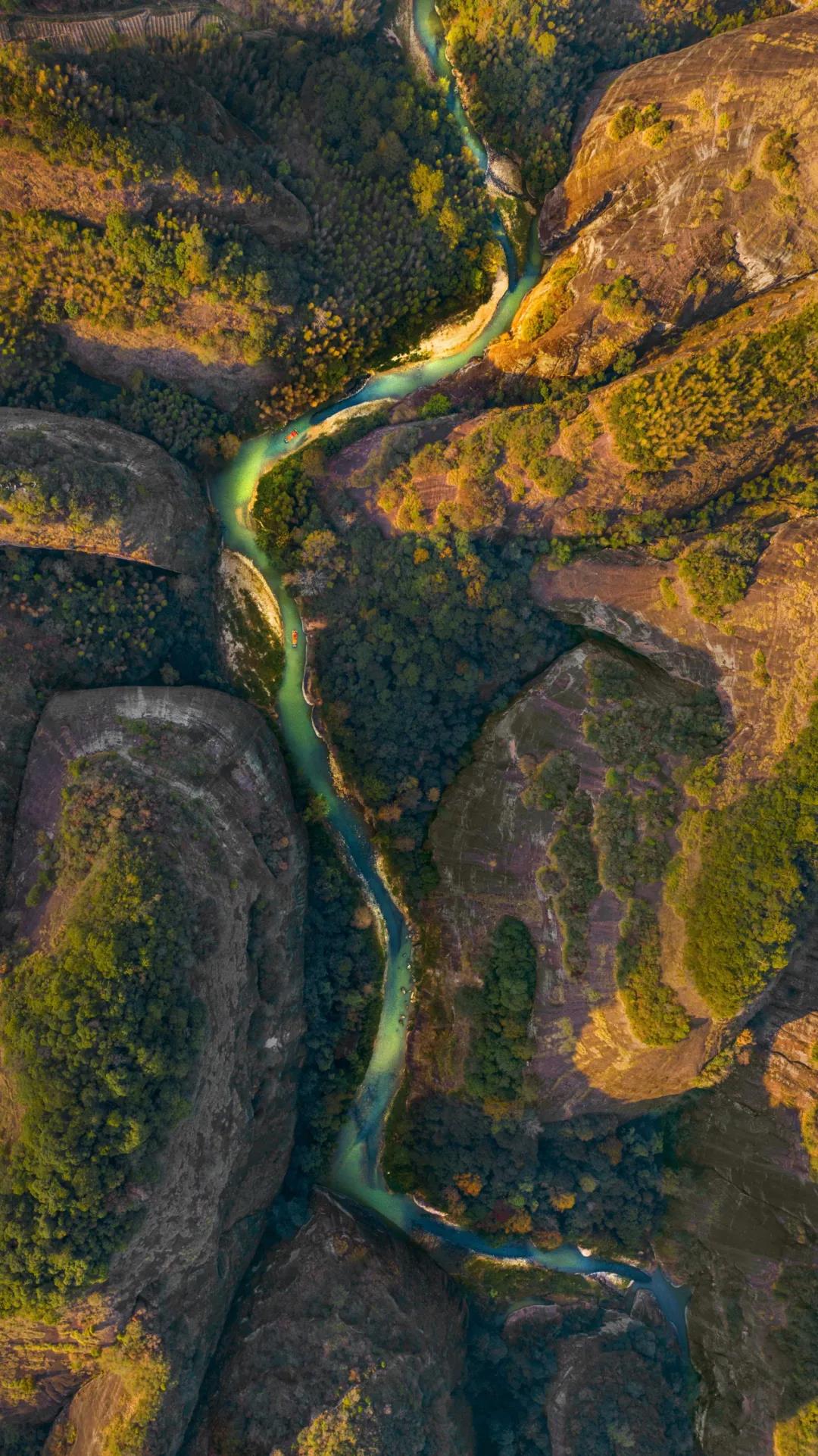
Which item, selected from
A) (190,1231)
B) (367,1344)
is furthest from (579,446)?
(367,1344)

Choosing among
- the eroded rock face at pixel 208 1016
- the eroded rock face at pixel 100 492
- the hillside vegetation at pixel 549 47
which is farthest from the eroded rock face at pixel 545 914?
the hillside vegetation at pixel 549 47

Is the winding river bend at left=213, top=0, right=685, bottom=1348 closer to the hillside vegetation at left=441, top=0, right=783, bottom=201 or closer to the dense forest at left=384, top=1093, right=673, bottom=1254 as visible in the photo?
the dense forest at left=384, top=1093, right=673, bottom=1254

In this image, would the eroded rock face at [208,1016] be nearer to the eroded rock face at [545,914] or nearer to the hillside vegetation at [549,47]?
the eroded rock face at [545,914]

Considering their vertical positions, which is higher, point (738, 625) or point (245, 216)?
point (245, 216)

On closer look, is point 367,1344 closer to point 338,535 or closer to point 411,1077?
point 411,1077

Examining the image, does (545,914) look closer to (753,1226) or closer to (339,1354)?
(753,1226)

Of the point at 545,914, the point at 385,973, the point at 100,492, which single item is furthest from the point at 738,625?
the point at 100,492
